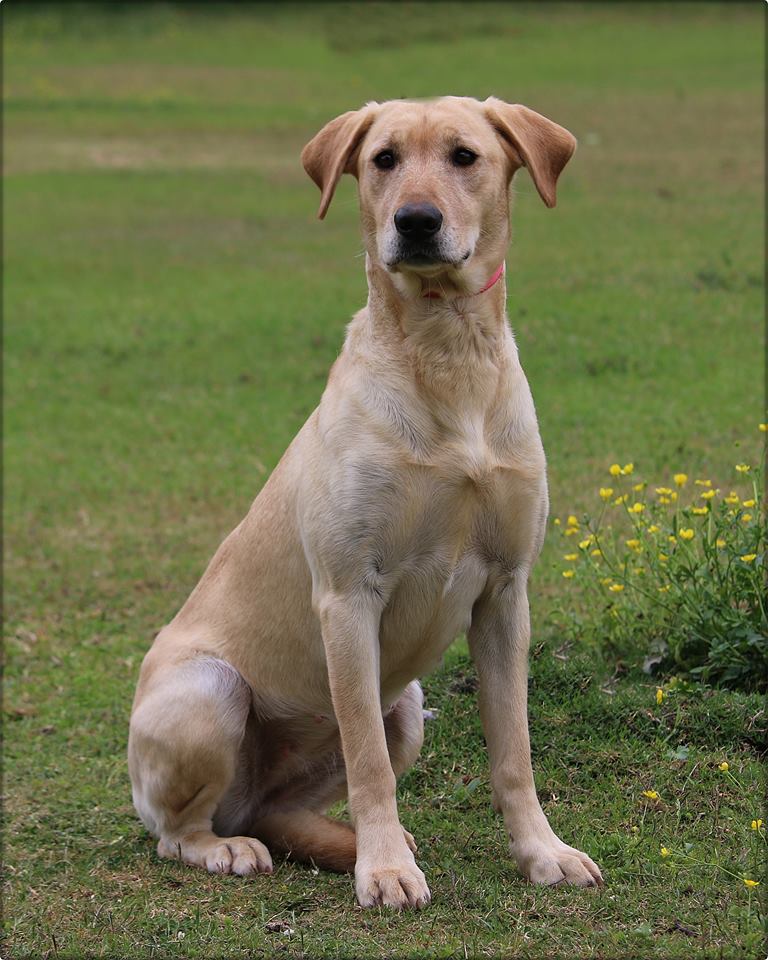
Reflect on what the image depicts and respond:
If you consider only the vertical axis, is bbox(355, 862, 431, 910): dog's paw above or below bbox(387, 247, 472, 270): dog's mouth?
below

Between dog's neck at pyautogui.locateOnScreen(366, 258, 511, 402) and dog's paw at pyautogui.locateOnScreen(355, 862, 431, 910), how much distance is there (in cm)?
130

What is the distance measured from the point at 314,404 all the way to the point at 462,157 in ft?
20.2

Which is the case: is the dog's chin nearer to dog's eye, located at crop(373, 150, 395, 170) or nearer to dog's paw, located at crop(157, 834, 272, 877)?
dog's eye, located at crop(373, 150, 395, 170)

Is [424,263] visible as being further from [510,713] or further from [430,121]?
[510,713]

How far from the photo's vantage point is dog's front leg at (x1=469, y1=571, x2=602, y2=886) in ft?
12.8

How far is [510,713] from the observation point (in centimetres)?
398

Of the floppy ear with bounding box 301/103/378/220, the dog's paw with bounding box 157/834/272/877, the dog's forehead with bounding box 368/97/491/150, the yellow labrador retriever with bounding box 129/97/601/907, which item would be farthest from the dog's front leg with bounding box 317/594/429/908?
the dog's forehead with bounding box 368/97/491/150

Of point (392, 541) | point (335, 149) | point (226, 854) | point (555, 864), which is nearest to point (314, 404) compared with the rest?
point (335, 149)

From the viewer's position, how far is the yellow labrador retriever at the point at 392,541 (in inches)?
146

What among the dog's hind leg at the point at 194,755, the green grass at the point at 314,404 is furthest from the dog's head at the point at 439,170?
the green grass at the point at 314,404

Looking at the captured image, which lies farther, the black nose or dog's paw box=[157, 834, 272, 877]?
dog's paw box=[157, 834, 272, 877]

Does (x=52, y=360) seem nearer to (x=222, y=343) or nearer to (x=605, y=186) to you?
(x=222, y=343)

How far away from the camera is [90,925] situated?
387cm

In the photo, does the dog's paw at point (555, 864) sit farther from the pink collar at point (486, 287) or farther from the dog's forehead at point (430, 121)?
the dog's forehead at point (430, 121)
